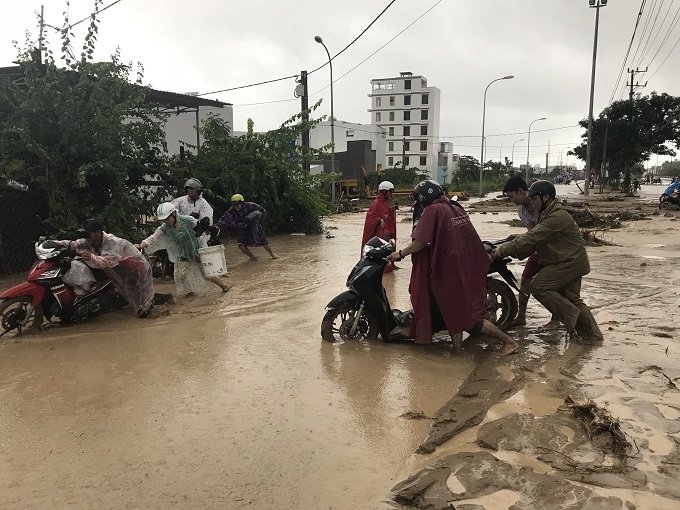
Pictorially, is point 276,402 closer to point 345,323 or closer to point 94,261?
point 345,323

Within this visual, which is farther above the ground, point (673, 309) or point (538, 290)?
point (538, 290)

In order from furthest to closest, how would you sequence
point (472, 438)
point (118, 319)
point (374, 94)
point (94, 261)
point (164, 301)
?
point (374, 94), point (164, 301), point (118, 319), point (94, 261), point (472, 438)

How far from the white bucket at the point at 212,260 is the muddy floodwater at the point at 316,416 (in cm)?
79

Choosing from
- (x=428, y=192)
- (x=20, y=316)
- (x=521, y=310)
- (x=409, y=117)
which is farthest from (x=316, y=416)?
(x=409, y=117)

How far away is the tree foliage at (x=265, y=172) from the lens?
12.8 m

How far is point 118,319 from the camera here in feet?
20.6

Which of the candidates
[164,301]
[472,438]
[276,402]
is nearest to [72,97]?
[164,301]

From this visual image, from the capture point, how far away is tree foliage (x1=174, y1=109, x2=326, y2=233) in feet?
41.8

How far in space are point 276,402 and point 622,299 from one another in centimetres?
507

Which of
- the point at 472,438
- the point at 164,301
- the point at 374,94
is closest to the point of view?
the point at 472,438

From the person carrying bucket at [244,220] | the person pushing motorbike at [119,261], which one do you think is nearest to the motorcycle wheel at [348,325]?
the person pushing motorbike at [119,261]

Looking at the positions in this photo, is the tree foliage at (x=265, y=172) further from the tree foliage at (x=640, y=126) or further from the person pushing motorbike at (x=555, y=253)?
the tree foliage at (x=640, y=126)

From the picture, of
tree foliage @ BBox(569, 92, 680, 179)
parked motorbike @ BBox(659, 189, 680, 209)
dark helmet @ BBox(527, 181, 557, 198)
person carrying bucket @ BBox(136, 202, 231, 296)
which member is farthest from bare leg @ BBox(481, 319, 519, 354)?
tree foliage @ BBox(569, 92, 680, 179)

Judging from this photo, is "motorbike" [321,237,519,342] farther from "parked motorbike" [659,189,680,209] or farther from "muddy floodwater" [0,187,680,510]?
"parked motorbike" [659,189,680,209]
